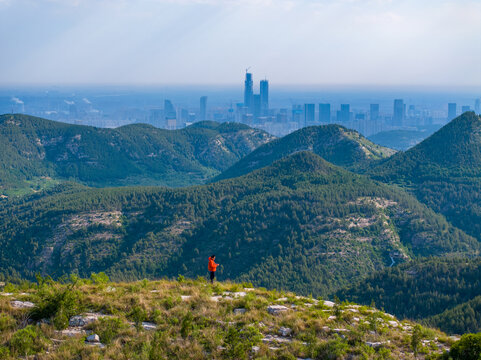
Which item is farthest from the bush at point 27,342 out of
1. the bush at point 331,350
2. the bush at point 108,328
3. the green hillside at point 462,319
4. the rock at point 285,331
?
the green hillside at point 462,319

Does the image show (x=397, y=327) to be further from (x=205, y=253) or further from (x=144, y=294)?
(x=205, y=253)

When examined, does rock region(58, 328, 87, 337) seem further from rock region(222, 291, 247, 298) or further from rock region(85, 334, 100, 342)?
rock region(222, 291, 247, 298)

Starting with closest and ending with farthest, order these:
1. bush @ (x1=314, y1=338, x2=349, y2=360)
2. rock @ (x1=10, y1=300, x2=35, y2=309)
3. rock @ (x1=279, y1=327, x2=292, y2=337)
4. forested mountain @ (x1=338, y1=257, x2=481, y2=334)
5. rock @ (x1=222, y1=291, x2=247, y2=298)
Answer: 1. bush @ (x1=314, y1=338, x2=349, y2=360)
2. rock @ (x1=279, y1=327, x2=292, y2=337)
3. rock @ (x1=10, y1=300, x2=35, y2=309)
4. rock @ (x1=222, y1=291, x2=247, y2=298)
5. forested mountain @ (x1=338, y1=257, x2=481, y2=334)

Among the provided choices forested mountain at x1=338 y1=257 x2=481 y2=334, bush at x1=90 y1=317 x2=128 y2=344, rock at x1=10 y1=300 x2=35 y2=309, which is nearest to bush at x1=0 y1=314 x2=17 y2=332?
rock at x1=10 y1=300 x2=35 y2=309

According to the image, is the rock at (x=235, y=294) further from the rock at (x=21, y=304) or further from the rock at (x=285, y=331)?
the rock at (x=21, y=304)

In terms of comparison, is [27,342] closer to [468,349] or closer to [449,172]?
[468,349]

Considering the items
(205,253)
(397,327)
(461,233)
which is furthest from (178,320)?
(461,233)
